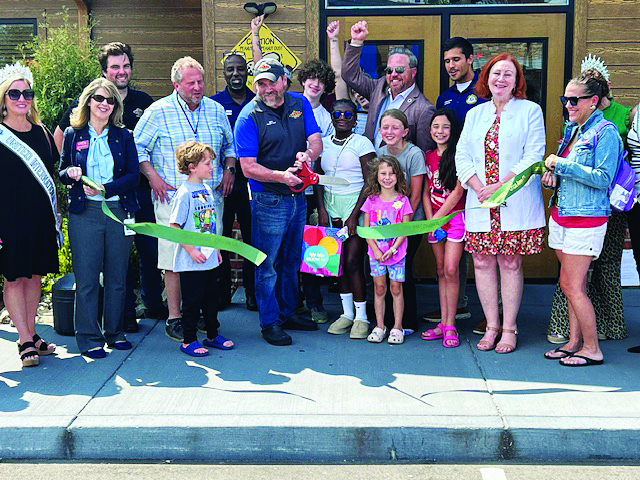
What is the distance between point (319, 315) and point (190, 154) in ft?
6.09

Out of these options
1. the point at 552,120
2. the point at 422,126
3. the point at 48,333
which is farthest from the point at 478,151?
the point at 48,333

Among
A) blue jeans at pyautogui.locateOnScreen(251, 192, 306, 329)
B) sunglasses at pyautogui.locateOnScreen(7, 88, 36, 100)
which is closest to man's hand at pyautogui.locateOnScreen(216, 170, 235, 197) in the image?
blue jeans at pyautogui.locateOnScreen(251, 192, 306, 329)

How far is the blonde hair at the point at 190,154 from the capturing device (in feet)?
19.4

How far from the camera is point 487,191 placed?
589 centimetres

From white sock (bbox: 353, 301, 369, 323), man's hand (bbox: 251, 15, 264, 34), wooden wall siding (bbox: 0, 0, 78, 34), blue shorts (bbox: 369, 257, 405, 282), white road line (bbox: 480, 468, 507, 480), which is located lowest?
white road line (bbox: 480, 468, 507, 480)

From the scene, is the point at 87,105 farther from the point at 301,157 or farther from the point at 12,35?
the point at 12,35

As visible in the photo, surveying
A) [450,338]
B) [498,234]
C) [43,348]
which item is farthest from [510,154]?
[43,348]

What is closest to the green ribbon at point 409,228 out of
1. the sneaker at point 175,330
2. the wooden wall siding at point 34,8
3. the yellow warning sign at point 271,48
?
the sneaker at point 175,330

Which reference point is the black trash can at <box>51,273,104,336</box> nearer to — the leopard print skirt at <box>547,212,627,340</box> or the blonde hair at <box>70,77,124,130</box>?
the blonde hair at <box>70,77,124,130</box>

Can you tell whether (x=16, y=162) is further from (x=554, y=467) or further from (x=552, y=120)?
(x=552, y=120)

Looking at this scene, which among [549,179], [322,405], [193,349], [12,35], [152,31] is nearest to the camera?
[322,405]

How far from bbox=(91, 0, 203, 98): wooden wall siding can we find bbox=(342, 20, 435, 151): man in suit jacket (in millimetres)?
3292

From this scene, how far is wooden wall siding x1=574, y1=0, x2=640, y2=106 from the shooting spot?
776 centimetres

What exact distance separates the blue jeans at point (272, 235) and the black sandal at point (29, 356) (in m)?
1.61
